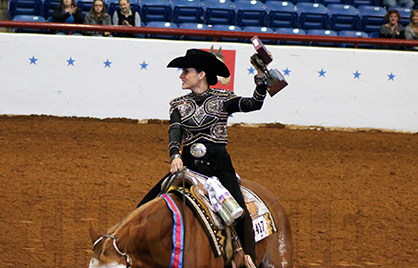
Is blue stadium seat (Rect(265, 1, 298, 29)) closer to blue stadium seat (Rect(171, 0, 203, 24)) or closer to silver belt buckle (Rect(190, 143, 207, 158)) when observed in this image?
blue stadium seat (Rect(171, 0, 203, 24))

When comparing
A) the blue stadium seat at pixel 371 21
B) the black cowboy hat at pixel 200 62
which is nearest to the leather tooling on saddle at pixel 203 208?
the black cowboy hat at pixel 200 62

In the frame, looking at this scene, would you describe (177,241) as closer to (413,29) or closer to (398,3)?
(413,29)

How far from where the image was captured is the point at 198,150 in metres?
4.45

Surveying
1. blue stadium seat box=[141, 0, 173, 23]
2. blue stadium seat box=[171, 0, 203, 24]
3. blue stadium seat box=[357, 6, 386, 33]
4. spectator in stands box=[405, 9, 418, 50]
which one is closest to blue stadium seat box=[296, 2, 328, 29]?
blue stadium seat box=[357, 6, 386, 33]

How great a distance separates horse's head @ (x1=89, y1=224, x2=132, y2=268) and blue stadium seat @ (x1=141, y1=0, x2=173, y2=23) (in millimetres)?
9242

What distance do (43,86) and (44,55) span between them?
1.70ft

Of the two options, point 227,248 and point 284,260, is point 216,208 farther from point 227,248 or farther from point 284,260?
point 284,260

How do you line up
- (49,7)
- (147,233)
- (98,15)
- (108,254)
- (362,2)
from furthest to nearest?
(362,2), (49,7), (98,15), (147,233), (108,254)

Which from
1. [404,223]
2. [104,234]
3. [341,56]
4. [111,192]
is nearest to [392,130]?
[341,56]

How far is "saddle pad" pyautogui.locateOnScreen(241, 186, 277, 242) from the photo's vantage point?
461cm

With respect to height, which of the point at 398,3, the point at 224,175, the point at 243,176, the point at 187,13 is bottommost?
the point at 243,176

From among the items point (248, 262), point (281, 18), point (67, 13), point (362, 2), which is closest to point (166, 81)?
point (67, 13)

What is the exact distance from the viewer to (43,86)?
10141 mm

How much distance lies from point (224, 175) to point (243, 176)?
3.87 m
